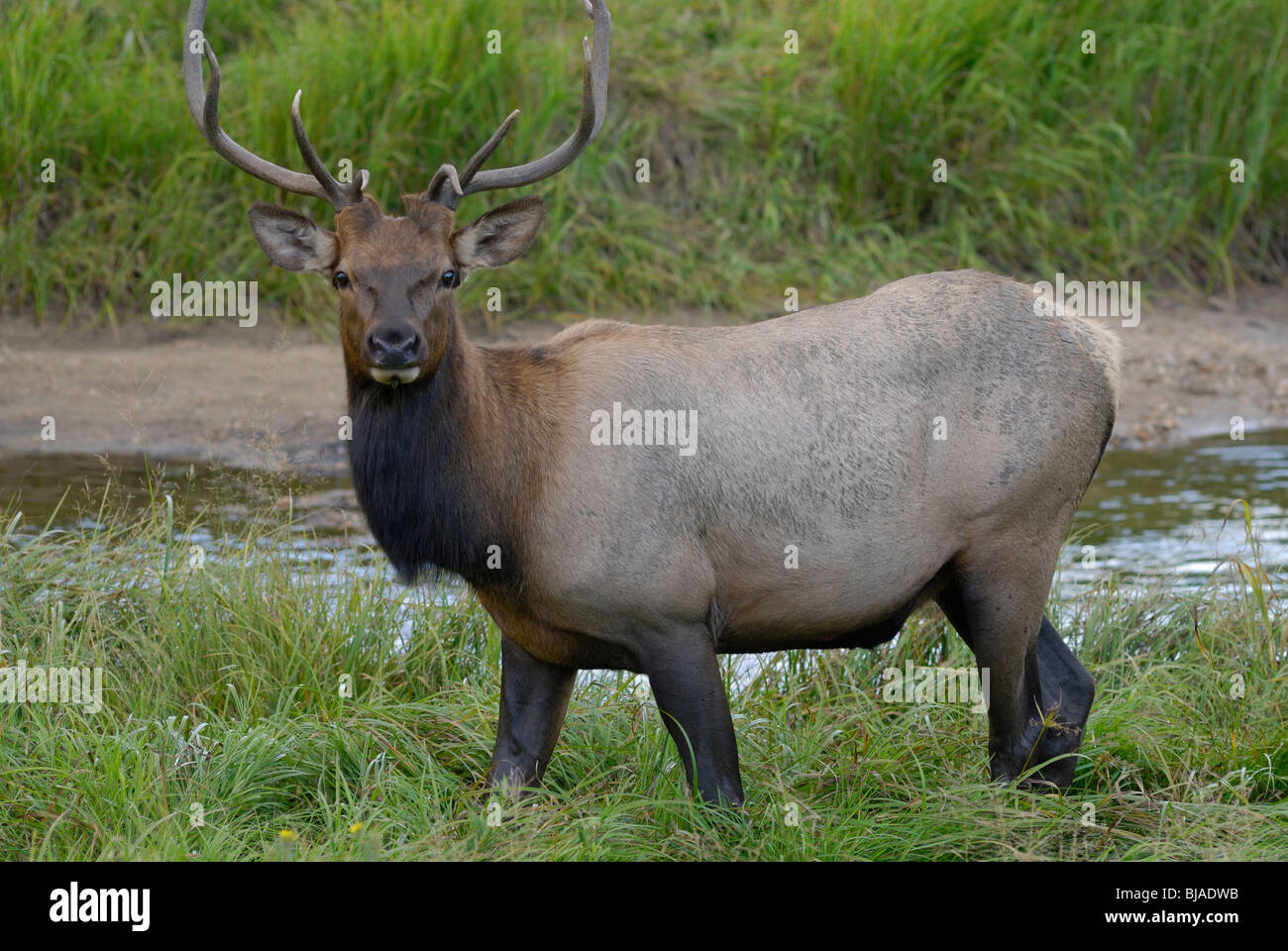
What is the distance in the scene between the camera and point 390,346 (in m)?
5.00

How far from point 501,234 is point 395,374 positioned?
82 cm

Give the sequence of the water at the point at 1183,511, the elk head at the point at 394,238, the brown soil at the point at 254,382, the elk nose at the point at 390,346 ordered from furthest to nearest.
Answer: the brown soil at the point at 254,382
the water at the point at 1183,511
the elk head at the point at 394,238
the elk nose at the point at 390,346

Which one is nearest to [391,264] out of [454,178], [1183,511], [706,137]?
[454,178]

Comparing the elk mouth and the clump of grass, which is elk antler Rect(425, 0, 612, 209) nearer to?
the elk mouth

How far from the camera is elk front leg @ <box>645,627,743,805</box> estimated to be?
5145 mm

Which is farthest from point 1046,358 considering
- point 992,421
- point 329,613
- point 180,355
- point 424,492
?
point 180,355

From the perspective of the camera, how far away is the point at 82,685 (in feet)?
19.6

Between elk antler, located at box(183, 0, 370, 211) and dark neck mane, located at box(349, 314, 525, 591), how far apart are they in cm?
57

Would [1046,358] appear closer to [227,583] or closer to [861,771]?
[861,771]

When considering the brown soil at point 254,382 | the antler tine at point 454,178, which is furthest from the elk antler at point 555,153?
the brown soil at point 254,382

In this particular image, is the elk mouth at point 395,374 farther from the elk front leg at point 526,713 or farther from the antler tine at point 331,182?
the elk front leg at point 526,713

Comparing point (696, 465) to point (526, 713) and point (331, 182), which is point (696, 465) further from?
point (331, 182)

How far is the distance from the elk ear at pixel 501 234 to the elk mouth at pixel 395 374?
0.54 m

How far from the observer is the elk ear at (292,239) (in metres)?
5.49
